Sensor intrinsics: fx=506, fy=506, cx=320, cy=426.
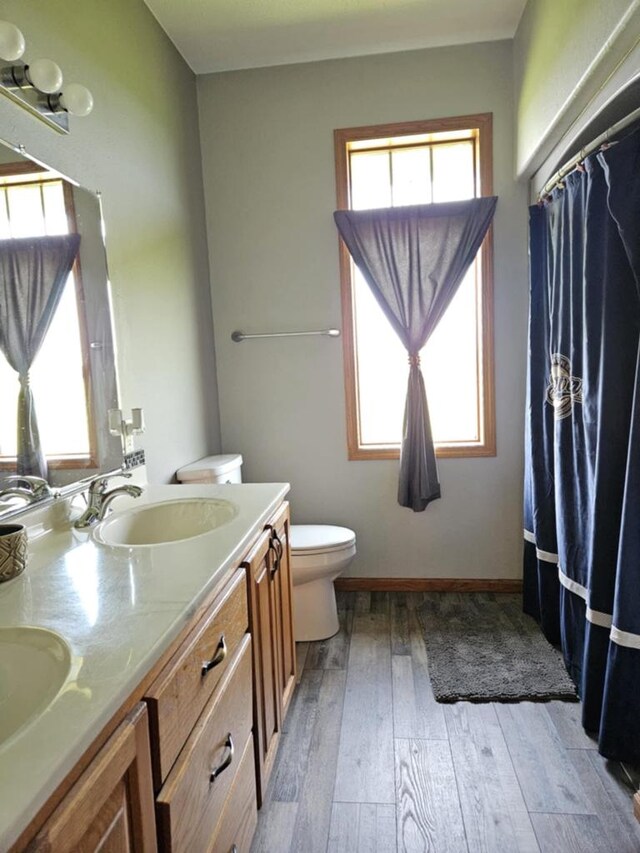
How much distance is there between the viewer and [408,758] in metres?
1.62

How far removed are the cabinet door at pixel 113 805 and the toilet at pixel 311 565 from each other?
1.46 meters

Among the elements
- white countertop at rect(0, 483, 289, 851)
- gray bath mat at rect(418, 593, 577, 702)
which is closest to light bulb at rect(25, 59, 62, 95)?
white countertop at rect(0, 483, 289, 851)

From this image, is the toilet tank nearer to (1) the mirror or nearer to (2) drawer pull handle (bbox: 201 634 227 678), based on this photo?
(1) the mirror

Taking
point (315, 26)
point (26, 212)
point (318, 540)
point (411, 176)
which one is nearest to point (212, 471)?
point (318, 540)

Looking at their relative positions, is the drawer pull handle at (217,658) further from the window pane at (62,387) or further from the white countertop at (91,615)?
the window pane at (62,387)

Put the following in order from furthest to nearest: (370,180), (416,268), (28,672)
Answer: (370,180) → (416,268) → (28,672)

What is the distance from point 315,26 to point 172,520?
2273mm

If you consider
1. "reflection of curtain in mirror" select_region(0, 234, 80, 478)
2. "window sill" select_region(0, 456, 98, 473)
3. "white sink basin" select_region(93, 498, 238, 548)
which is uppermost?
"reflection of curtain in mirror" select_region(0, 234, 80, 478)

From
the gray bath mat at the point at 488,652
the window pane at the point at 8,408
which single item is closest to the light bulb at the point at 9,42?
the window pane at the point at 8,408

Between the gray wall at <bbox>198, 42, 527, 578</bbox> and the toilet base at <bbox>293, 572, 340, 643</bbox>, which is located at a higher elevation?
the gray wall at <bbox>198, 42, 527, 578</bbox>

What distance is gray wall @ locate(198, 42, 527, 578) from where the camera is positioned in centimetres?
251

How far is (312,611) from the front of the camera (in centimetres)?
232

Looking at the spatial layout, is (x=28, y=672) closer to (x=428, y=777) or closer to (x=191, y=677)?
(x=191, y=677)

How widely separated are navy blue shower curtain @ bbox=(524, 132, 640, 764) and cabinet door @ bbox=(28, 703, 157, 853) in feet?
4.28
